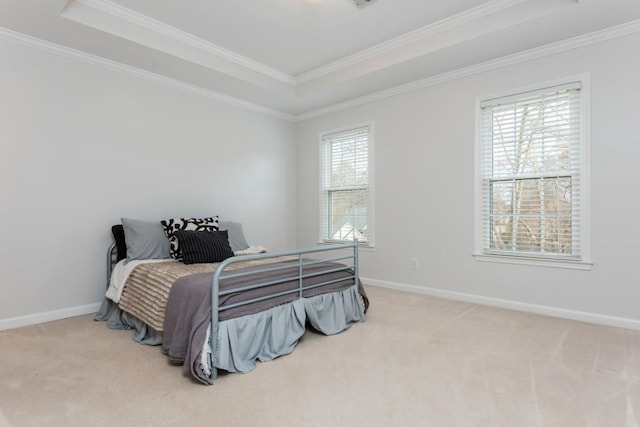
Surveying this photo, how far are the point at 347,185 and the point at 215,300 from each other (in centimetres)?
324

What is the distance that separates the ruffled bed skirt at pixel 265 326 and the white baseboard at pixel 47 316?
252 millimetres

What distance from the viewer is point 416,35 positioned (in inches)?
134

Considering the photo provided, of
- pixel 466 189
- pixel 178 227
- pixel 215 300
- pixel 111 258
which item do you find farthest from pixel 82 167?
pixel 466 189

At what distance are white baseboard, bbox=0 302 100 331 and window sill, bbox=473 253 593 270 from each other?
3982 mm

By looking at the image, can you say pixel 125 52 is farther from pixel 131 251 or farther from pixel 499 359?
pixel 499 359

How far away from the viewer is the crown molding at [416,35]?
2.94 m

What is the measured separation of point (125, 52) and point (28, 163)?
1339 millimetres

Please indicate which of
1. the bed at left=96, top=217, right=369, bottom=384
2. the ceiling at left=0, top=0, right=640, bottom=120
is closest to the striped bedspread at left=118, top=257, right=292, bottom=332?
the bed at left=96, top=217, right=369, bottom=384

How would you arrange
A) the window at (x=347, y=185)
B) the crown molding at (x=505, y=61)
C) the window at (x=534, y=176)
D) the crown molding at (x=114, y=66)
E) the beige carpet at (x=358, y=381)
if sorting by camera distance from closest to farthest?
the beige carpet at (x=358, y=381) → the crown molding at (x=505, y=61) → the crown molding at (x=114, y=66) → the window at (x=534, y=176) → the window at (x=347, y=185)

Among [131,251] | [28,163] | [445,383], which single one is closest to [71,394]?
[131,251]

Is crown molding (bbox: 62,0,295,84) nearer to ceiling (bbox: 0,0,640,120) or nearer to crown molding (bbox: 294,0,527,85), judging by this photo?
ceiling (bbox: 0,0,640,120)

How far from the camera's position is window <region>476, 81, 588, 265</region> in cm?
317

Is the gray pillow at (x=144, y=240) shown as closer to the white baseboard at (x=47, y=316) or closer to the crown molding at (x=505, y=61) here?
the white baseboard at (x=47, y=316)

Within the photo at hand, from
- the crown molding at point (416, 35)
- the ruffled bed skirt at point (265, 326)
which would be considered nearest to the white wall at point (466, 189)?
the crown molding at point (416, 35)
